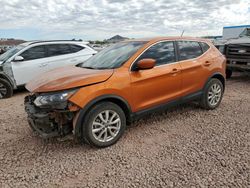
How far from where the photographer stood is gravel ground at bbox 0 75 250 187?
281cm

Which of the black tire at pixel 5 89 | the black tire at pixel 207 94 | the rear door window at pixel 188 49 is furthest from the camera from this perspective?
the black tire at pixel 5 89

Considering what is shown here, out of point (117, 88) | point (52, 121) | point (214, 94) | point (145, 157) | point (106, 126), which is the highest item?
point (117, 88)

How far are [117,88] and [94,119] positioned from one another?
0.58 m

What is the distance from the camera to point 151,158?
3.27 m

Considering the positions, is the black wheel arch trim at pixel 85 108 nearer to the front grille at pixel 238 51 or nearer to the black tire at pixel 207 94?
the black tire at pixel 207 94

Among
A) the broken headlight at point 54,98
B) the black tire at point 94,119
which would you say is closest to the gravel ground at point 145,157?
the black tire at point 94,119

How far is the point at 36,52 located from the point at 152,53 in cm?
477

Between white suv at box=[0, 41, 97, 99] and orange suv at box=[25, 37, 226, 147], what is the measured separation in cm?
349

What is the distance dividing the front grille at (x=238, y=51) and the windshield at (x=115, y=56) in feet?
18.0

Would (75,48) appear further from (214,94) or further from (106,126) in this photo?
(106,126)

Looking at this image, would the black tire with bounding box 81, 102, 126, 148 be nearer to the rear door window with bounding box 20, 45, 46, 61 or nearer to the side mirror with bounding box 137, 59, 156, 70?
the side mirror with bounding box 137, 59, 156, 70

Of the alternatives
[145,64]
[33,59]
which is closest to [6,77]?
[33,59]

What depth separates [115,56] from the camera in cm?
416

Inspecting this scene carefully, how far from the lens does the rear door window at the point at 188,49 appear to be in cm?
453
